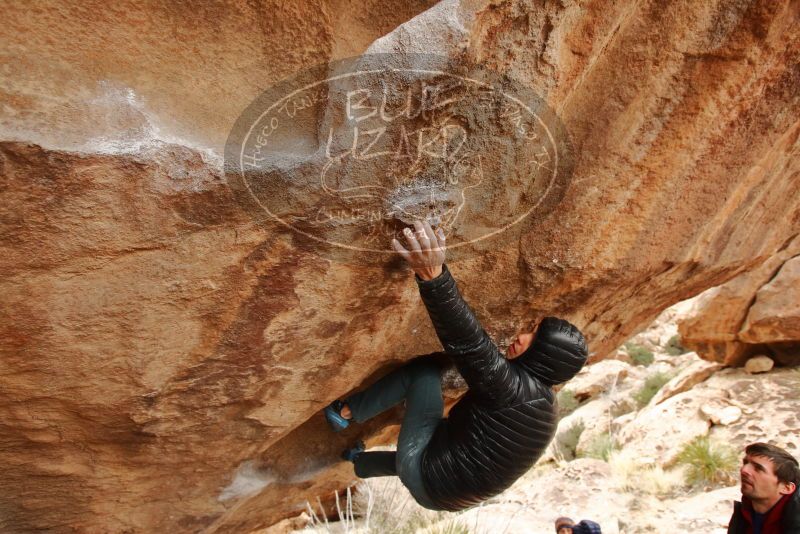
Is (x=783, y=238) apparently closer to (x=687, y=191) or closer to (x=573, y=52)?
(x=687, y=191)

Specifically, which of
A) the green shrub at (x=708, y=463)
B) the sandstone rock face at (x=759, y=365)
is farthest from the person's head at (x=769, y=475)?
the sandstone rock face at (x=759, y=365)

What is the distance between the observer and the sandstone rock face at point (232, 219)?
64.0 inches

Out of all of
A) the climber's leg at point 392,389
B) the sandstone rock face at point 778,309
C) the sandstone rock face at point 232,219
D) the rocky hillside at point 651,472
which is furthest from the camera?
the sandstone rock face at point 778,309

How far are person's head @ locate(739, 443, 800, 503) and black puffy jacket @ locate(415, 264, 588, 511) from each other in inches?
45.0

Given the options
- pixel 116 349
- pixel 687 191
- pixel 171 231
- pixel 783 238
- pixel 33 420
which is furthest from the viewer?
pixel 783 238

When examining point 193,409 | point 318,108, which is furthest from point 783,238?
point 193,409

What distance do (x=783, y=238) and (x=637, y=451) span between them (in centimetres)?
388

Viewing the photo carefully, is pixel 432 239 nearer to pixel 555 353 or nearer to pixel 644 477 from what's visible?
pixel 555 353

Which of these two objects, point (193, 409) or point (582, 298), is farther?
point (582, 298)

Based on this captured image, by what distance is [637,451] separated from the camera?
6.48 metres

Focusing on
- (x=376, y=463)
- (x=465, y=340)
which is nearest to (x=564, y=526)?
(x=376, y=463)

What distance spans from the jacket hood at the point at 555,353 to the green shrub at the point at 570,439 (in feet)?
20.3

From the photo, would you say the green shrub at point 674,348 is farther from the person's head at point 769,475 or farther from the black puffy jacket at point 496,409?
the black puffy jacket at point 496,409

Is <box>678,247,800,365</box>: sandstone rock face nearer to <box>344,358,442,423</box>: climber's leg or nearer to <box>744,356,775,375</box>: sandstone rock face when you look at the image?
<box>744,356,775,375</box>: sandstone rock face
